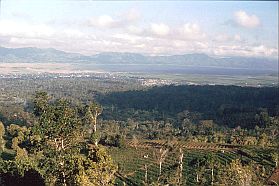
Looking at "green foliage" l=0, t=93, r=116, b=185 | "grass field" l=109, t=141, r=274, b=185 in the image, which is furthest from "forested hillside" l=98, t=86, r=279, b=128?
"green foliage" l=0, t=93, r=116, b=185

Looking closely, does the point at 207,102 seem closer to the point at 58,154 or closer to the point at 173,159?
the point at 173,159

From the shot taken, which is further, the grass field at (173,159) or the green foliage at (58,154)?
the grass field at (173,159)

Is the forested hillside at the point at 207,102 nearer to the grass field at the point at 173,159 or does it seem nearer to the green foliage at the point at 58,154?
the grass field at the point at 173,159

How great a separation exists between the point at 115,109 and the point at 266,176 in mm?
63708

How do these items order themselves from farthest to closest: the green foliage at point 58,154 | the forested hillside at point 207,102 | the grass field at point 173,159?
1. the forested hillside at point 207,102
2. the grass field at point 173,159
3. the green foliage at point 58,154

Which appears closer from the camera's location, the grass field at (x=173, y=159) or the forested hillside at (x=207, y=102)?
the grass field at (x=173, y=159)

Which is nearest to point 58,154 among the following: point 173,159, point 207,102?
point 173,159

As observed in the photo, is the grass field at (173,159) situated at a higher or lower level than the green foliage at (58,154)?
lower

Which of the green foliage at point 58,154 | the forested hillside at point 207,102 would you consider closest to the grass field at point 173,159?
the green foliage at point 58,154

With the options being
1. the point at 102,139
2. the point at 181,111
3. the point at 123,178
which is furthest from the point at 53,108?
the point at 181,111

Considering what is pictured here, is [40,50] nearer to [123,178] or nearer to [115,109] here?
[115,109]

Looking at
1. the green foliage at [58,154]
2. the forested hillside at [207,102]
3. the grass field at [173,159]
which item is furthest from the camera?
the forested hillside at [207,102]

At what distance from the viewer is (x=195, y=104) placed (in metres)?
97.5

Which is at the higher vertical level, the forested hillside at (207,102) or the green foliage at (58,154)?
the green foliage at (58,154)
